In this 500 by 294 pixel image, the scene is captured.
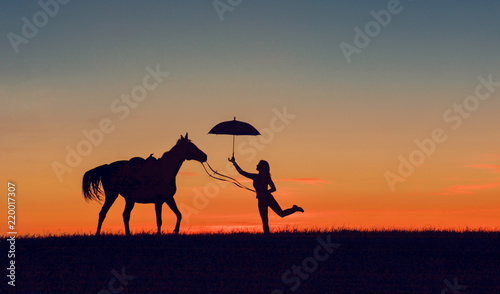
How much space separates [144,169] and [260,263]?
688 cm

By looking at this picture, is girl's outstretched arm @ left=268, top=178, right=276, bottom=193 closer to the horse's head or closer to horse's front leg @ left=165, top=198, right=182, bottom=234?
the horse's head

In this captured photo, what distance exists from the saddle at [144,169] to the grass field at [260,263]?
8.23 ft

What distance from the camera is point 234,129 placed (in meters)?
20.0

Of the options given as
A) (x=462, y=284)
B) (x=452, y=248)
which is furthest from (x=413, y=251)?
(x=462, y=284)

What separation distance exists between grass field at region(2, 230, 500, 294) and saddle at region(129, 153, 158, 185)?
2508 mm

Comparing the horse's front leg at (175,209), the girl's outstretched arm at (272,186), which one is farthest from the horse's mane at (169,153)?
the girl's outstretched arm at (272,186)

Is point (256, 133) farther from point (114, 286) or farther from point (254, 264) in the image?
point (114, 286)

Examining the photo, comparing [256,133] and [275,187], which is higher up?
[256,133]

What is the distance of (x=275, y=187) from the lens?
19.7 metres

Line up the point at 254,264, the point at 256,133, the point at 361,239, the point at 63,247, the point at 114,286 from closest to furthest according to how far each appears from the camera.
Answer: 1. the point at 114,286
2. the point at 254,264
3. the point at 63,247
4. the point at 361,239
5. the point at 256,133

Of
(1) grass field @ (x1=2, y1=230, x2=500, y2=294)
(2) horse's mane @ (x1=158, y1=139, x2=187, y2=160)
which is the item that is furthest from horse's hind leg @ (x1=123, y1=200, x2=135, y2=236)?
(2) horse's mane @ (x1=158, y1=139, x2=187, y2=160)

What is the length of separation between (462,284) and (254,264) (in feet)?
16.1

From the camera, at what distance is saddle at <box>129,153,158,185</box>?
68.6ft

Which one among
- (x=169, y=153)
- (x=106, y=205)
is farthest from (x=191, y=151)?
(x=106, y=205)
